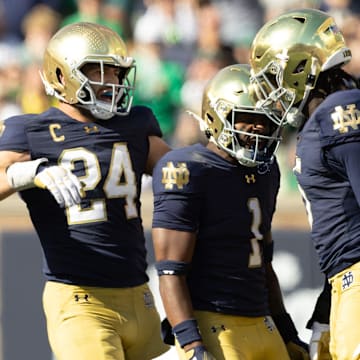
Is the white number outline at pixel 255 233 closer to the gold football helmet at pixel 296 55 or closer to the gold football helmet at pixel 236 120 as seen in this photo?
the gold football helmet at pixel 236 120

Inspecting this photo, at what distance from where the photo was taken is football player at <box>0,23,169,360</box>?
406cm

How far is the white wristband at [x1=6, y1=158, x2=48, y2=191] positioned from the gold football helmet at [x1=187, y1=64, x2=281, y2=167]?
66 cm

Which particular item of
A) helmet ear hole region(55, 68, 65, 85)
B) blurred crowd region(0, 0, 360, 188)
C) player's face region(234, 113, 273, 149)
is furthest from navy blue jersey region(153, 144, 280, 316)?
blurred crowd region(0, 0, 360, 188)

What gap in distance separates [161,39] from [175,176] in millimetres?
3846

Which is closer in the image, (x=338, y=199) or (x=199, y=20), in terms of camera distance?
(x=338, y=199)

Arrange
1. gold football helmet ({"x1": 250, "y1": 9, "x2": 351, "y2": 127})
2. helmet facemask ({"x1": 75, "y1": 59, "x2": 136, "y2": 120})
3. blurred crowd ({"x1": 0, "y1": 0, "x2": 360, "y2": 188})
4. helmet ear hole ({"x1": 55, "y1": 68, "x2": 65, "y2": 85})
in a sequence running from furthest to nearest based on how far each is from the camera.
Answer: blurred crowd ({"x1": 0, "y1": 0, "x2": 360, "y2": 188}), helmet ear hole ({"x1": 55, "y1": 68, "x2": 65, "y2": 85}), helmet facemask ({"x1": 75, "y1": 59, "x2": 136, "y2": 120}), gold football helmet ({"x1": 250, "y1": 9, "x2": 351, "y2": 127})

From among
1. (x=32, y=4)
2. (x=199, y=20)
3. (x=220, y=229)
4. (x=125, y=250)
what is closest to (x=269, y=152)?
(x=220, y=229)

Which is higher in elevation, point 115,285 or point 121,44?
point 121,44

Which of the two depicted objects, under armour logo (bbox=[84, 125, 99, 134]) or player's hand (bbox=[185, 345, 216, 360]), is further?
under armour logo (bbox=[84, 125, 99, 134])

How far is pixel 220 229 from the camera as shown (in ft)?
12.6

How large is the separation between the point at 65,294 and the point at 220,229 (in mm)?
684

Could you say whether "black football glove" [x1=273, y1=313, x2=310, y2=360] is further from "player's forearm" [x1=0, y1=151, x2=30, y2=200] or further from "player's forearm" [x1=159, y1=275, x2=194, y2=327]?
"player's forearm" [x1=0, y1=151, x2=30, y2=200]

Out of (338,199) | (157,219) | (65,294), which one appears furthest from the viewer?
(65,294)

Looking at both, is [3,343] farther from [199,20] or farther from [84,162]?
[199,20]
